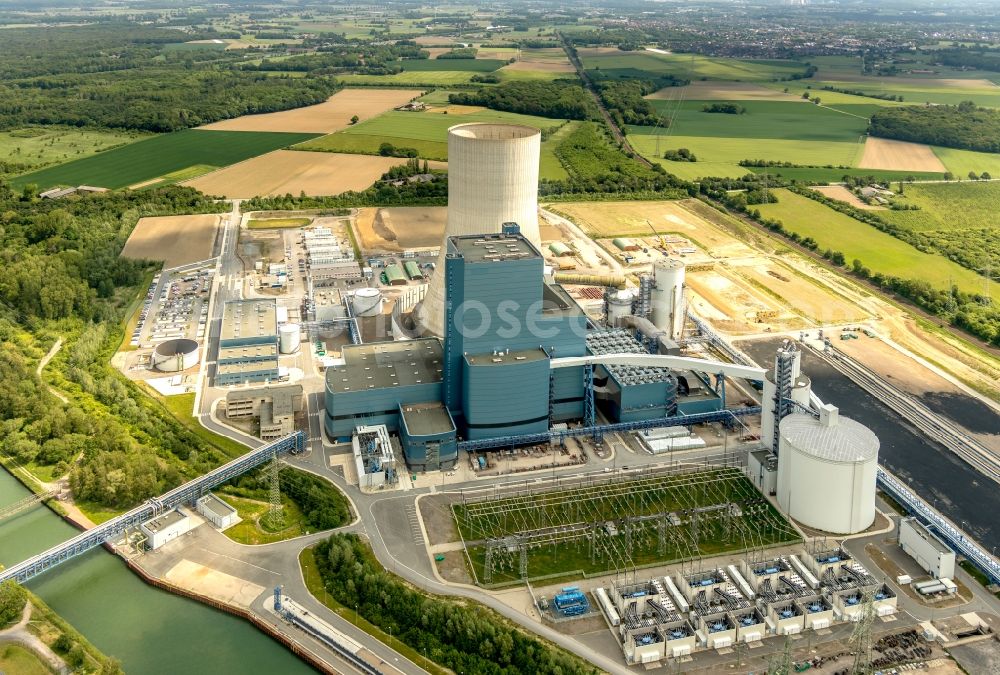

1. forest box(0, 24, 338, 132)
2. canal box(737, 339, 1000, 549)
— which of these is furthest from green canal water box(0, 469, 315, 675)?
forest box(0, 24, 338, 132)

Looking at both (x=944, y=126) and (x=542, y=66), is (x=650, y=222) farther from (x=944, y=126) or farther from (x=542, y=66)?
(x=542, y=66)

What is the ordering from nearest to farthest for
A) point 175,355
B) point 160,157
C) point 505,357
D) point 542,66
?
point 505,357, point 175,355, point 160,157, point 542,66

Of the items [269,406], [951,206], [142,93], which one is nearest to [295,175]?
[142,93]

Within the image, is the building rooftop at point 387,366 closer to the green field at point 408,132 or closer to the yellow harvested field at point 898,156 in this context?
the green field at point 408,132

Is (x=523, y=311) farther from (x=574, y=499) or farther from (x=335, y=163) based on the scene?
(x=335, y=163)

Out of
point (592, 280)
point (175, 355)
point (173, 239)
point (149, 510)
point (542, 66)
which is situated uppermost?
point (542, 66)

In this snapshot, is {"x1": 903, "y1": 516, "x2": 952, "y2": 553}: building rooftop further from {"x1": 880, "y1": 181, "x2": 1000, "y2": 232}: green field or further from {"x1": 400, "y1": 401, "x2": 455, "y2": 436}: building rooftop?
{"x1": 880, "y1": 181, "x2": 1000, "y2": 232}: green field

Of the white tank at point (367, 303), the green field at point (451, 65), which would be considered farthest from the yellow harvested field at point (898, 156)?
the green field at point (451, 65)

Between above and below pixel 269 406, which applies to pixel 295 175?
above
